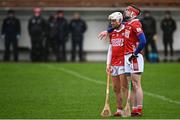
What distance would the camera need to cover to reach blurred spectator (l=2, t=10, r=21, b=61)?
119 feet

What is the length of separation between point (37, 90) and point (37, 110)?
5502 mm

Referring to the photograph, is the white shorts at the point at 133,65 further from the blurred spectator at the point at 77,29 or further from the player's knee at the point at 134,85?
the blurred spectator at the point at 77,29

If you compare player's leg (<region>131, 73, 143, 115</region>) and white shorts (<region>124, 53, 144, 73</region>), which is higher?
white shorts (<region>124, 53, 144, 73</region>)

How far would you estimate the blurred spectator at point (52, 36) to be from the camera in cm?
3625

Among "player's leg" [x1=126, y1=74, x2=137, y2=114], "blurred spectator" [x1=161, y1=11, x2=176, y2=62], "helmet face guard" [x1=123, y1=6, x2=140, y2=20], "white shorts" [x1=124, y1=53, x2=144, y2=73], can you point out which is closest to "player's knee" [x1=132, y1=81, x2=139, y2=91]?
"player's leg" [x1=126, y1=74, x2=137, y2=114]

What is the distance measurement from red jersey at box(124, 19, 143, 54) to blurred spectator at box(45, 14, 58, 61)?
21.1m

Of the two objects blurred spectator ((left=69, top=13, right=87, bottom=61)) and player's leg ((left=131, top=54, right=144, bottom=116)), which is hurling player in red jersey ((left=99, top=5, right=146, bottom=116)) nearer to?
player's leg ((left=131, top=54, right=144, bottom=116))

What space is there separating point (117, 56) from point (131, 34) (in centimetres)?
52

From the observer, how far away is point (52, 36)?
1438 inches

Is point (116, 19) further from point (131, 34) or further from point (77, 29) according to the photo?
point (77, 29)

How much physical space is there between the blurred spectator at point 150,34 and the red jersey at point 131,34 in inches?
813

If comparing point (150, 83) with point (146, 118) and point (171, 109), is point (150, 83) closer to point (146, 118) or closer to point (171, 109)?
point (171, 109)

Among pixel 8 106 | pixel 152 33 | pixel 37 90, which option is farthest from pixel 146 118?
pixel 152 33

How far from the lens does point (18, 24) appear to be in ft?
119
